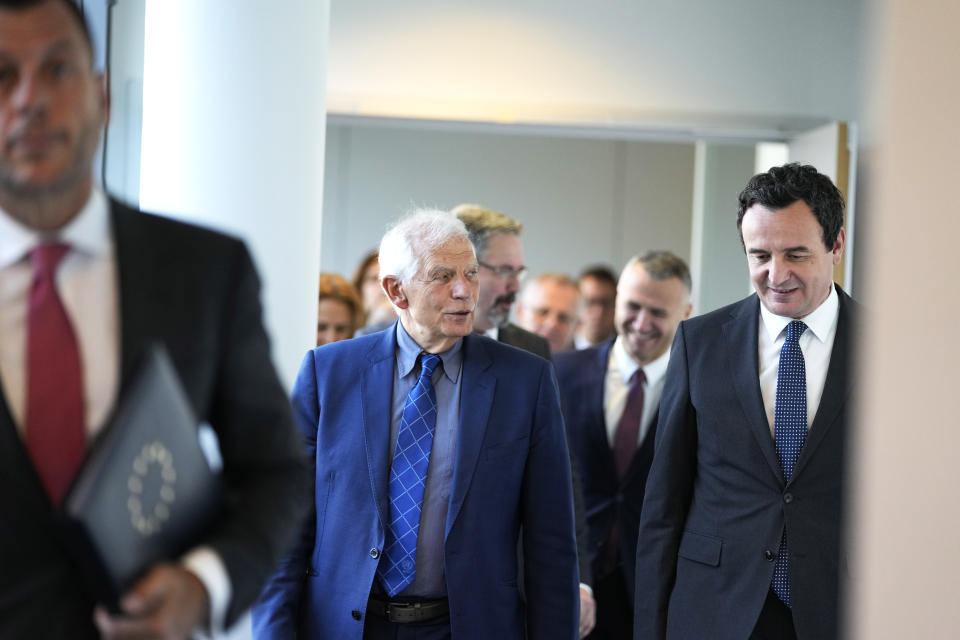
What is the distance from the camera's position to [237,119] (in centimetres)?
370

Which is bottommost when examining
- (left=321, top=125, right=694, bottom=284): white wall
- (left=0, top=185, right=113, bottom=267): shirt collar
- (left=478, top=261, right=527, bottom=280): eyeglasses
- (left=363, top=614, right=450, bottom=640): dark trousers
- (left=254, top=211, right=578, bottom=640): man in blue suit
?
(left=363, top=614, right=450, bottom=640): dark trousers

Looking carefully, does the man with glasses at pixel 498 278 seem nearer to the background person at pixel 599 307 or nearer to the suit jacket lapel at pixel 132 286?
the suit jacket lapel at pixel 132 286

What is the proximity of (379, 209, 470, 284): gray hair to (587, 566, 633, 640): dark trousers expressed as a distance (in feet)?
5.97

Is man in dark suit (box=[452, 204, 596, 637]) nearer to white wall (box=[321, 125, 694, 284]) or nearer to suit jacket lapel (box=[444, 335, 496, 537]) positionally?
suit jacket lapel (box=[444, 335, 496, 537])

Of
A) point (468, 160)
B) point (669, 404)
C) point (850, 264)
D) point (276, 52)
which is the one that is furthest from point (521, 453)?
point (468, 160)

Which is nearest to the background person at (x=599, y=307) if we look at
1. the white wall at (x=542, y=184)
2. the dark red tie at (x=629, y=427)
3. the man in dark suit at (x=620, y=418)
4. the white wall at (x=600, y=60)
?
the white wall at (x=600, y=60)

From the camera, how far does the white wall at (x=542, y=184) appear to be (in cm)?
1158

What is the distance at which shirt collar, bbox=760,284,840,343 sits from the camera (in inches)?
129

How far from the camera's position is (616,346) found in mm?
5004

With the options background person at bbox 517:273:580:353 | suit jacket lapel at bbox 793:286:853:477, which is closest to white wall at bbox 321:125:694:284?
background person at bbox 517:273:580:353

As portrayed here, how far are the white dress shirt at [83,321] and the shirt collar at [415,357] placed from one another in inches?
68.4

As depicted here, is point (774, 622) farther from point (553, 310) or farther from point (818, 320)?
point (553, 310)

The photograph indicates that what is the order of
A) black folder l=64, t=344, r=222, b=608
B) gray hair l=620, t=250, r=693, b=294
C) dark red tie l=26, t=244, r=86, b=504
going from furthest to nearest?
gray hair l=620, t=250, r=693, b=294 → dark red tie l=26, t=244, r=86, b=504 → black folder l=64, t=344, r=222, b=608

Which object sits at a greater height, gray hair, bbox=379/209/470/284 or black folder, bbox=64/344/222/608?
gray hair, bbox=379/209/470/284
